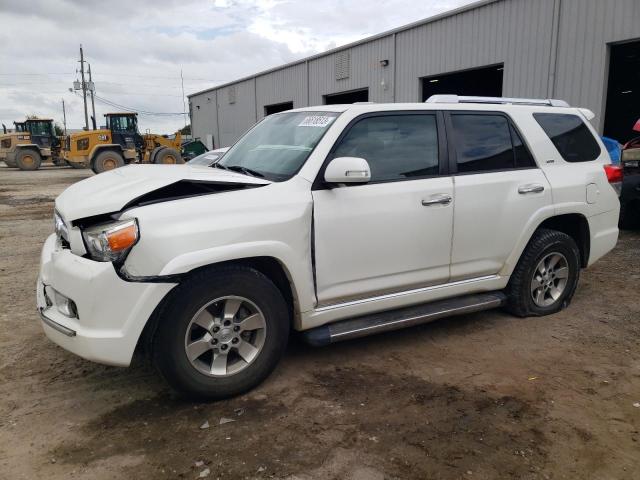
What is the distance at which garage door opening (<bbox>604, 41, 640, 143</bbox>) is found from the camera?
1512 cm

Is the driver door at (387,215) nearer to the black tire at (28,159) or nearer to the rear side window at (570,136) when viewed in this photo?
the rear side window at (570,136)

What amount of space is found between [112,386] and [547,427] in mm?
2738

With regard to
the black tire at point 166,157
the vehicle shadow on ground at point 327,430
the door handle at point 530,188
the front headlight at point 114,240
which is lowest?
the vehicle shadow on ground at point 327,430

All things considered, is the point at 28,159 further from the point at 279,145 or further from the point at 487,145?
the point at 487,145

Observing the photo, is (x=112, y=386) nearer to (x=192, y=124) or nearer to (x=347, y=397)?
(x=347, y=397)

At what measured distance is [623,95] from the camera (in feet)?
66.8

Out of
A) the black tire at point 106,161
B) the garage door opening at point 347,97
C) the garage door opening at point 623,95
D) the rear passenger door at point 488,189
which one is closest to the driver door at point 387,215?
the rear passenger door at point 488,189

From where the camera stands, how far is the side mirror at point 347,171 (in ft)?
10.7

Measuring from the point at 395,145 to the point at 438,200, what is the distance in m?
0.52

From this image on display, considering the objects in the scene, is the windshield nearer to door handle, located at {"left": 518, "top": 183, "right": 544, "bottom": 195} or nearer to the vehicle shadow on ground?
the vehicle shadow on ground

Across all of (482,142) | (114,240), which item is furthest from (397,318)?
(114,240)

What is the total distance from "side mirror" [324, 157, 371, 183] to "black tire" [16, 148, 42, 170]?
30.3 m

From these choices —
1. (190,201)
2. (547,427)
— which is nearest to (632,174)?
(547,427)

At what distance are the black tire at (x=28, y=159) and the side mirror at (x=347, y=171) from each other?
3027 centimetres
